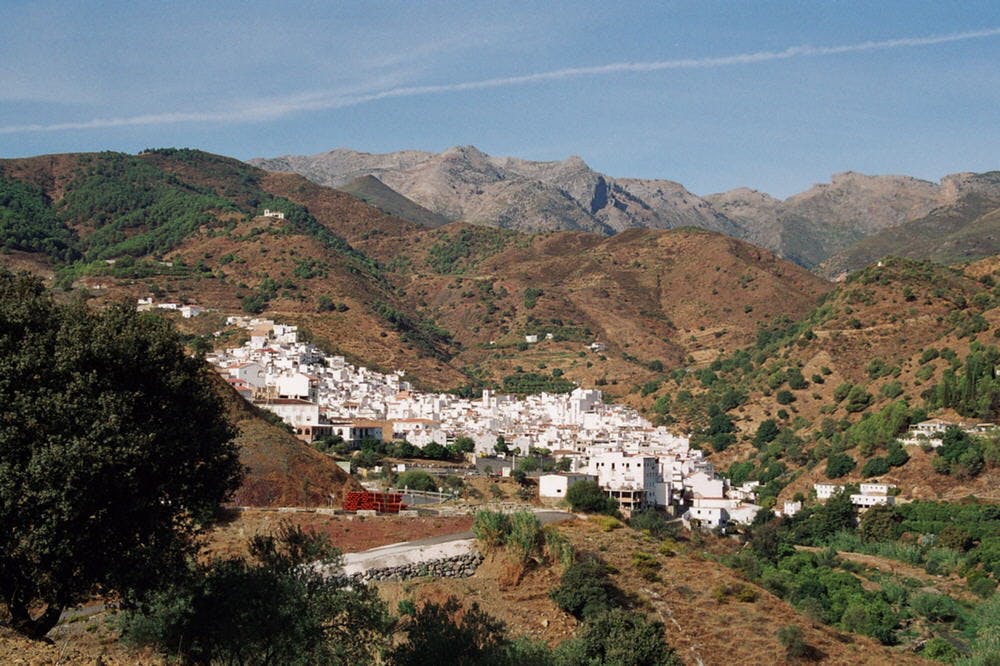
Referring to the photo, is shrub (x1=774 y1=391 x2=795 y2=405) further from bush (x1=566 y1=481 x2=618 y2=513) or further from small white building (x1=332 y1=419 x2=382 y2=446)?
bush (x1=566 y1=481 x2=618 y2=513)

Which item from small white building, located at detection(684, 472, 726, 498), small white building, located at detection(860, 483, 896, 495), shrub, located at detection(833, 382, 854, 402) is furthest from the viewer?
shrub, located at detection(833, 382, 854, 402)

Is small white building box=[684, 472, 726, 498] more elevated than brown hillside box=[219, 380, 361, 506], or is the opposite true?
brown hillside box=[219, 380, 361, 506]

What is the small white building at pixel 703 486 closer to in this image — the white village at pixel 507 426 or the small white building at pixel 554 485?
the white village at pixel 507 426

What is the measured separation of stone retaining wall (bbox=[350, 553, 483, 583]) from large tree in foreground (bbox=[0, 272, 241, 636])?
5618 mm

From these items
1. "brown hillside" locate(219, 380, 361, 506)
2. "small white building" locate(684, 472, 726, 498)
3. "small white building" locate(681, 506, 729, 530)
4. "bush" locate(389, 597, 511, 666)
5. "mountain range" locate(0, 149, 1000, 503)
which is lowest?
"small white building" locate(681, 506, 729, 530)

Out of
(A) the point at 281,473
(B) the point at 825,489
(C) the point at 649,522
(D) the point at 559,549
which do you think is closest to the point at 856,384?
(B) the point at 825,489

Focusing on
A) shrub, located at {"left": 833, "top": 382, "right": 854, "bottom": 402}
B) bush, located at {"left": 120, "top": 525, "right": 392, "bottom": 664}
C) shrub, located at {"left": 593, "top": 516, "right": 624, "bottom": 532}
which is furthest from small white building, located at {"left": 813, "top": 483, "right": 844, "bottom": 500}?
bush, located at {"left": 120, "top": 525, "right": 392, "bottom": 664}

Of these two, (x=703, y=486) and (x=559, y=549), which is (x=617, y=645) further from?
(x=703, y=486)

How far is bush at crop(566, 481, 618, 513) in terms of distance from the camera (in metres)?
36.9

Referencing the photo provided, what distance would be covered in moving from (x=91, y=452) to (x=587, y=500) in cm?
2570

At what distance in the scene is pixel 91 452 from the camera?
13.4 metres

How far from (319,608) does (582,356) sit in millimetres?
93516

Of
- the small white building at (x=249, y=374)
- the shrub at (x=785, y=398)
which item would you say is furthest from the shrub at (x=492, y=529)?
the shrub at (x=785, y=398)

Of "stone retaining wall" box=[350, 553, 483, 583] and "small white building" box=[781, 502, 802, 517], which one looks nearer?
"stone retaining wall" box=[350, 553, 483, 583]
